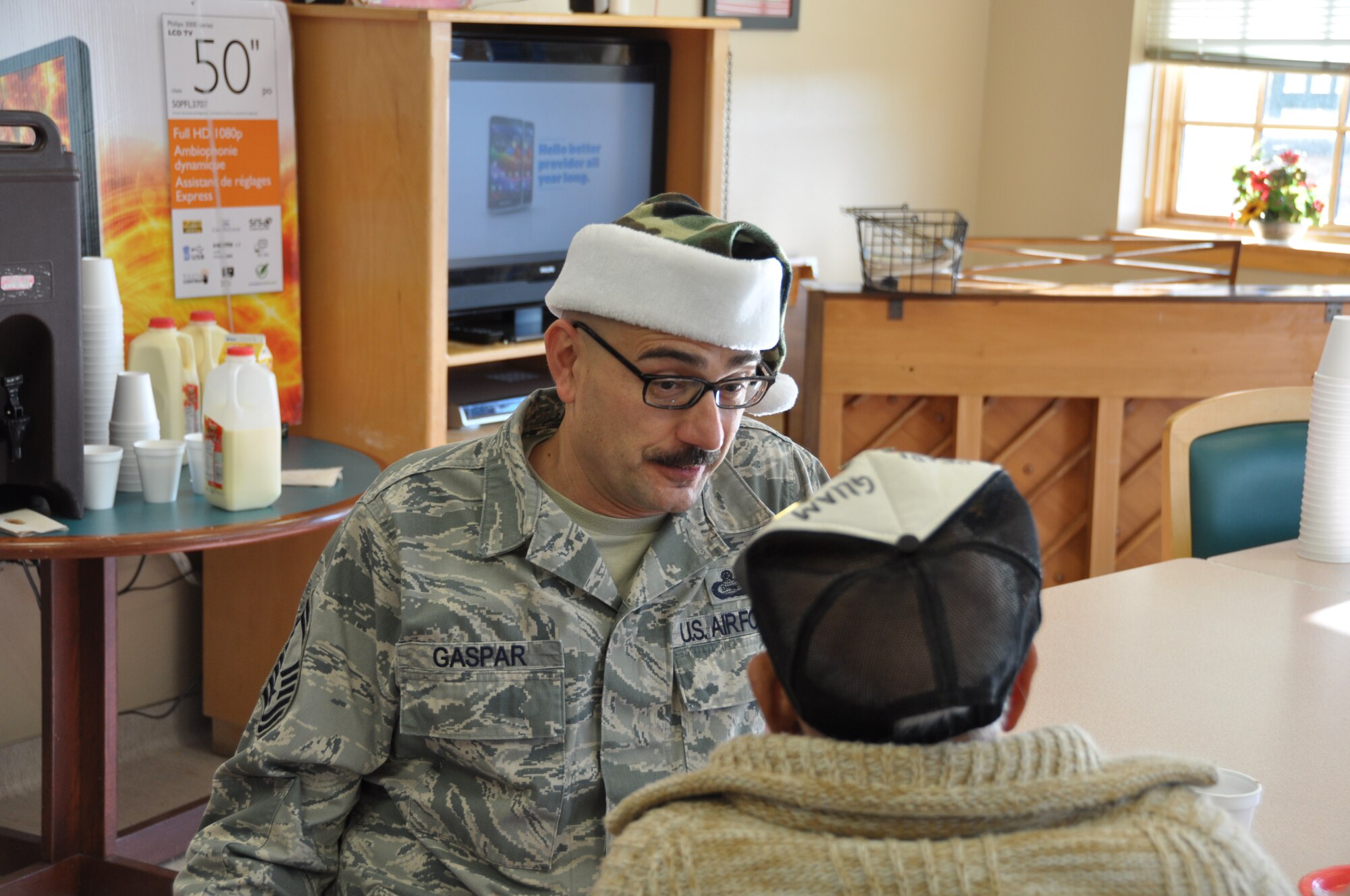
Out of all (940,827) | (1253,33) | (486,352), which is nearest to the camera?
(940,827)

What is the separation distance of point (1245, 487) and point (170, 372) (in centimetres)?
185

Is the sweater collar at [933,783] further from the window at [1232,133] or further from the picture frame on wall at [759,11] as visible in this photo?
the window at [1232,133]

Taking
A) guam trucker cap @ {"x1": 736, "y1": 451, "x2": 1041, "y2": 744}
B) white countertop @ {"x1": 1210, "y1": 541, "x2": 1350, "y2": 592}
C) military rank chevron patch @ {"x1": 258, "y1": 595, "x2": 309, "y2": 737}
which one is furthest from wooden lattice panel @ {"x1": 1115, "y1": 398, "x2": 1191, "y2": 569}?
guam trucker cap @ {"x1": 736, "y1": 451, "x2": 1041, "y2": 744}

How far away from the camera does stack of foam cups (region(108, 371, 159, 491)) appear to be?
2.27 m

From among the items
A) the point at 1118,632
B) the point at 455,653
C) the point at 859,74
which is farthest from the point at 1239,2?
the point at 455,653

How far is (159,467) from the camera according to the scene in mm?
2227

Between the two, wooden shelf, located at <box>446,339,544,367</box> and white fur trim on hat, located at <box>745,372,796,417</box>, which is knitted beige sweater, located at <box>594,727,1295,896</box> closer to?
white fur trim on hat, located at <box>745,372,796,417</box>

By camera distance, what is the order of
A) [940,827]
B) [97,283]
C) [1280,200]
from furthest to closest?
[1280,200], [97,283], [940,827]

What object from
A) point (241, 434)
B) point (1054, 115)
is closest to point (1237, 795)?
point (241, 434)

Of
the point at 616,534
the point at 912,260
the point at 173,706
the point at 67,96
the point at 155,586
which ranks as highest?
the point at 67,96

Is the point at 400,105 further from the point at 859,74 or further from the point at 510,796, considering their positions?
the point at 859,74

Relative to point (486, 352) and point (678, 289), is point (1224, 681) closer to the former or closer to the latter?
point (678, 289)

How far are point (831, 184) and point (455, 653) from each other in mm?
3964

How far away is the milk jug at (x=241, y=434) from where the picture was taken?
2.21 metres
